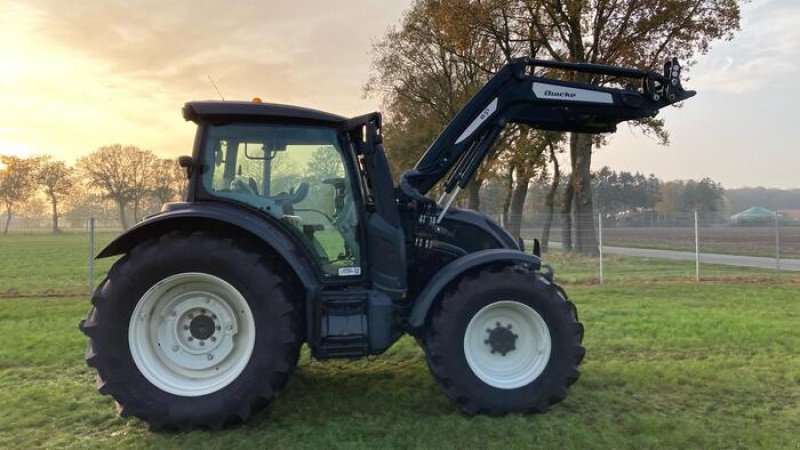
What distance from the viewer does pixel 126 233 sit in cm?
389

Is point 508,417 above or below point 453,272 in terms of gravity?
below

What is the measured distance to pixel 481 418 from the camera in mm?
3996

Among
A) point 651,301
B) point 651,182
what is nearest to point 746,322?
point 651,301

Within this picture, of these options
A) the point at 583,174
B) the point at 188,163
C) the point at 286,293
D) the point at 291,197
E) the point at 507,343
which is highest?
the point at 583,174

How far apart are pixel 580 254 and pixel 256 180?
1405 cm

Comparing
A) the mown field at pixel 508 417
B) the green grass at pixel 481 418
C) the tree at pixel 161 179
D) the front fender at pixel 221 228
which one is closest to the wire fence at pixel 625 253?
the mown field at pixel 508 417

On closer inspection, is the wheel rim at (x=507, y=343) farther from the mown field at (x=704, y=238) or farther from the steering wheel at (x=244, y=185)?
the mown field at (x=704, y=238)

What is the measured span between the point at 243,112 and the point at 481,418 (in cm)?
280

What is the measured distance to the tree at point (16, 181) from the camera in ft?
210

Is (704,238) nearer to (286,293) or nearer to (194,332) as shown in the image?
(286,293)

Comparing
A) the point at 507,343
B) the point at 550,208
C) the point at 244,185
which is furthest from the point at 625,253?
the point at 244,185

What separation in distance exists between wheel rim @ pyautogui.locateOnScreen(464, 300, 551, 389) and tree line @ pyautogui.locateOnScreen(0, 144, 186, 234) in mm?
60574

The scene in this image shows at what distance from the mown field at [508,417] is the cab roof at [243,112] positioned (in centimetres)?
219

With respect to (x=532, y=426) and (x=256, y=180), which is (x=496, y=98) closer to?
(x=256, y=180)
